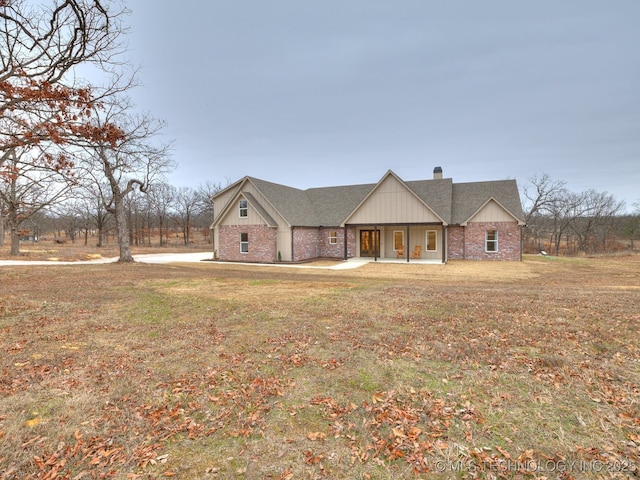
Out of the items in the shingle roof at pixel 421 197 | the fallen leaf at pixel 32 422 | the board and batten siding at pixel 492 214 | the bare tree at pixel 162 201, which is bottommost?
the fallen leaf at pixel 32 422

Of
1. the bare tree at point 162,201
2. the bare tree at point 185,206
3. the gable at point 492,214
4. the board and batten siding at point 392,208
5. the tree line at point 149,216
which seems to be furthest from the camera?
the bare tree at point 162,201

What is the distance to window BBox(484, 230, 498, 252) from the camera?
74.4 ft

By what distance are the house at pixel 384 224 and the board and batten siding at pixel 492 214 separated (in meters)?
0.06

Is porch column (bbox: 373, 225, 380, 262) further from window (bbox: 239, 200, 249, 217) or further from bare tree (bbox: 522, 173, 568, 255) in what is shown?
bare tree (bbox: 522, 173, 568, 255)

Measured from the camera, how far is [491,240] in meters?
22.8

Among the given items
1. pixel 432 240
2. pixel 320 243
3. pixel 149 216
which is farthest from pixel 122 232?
pixel 149 216

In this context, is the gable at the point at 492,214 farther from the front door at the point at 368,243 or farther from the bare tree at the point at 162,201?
the bare tree at the point at 162,201

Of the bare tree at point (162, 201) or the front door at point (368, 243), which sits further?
the bare tree at point (162, 201)

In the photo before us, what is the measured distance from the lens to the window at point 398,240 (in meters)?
24.3

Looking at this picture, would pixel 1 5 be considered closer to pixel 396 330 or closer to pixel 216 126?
pixel 396 330

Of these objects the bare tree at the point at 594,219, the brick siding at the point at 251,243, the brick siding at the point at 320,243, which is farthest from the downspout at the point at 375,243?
the bare tree at the point at 594,219

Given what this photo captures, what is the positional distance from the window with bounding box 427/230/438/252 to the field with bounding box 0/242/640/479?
591 inches

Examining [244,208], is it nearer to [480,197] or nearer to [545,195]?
[480,197]

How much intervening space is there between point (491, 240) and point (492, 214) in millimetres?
1951
